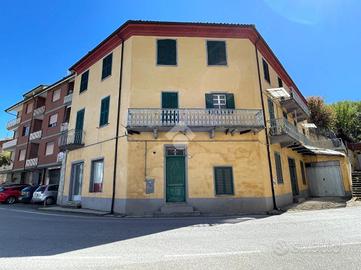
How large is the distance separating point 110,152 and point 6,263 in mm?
9619

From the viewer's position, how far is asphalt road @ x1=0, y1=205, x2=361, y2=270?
13.8 feet

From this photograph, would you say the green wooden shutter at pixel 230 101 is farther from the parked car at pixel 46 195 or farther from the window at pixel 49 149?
the window at pixel 49 149

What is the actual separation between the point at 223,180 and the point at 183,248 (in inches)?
298

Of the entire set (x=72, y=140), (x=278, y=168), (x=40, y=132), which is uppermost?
(x=40, y=132)

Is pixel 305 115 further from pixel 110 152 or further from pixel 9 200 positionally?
pixel 9 200

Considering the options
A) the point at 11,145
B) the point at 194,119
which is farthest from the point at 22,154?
the point at 194,119

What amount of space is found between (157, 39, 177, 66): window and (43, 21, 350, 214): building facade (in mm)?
60

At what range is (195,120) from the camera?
498 inches

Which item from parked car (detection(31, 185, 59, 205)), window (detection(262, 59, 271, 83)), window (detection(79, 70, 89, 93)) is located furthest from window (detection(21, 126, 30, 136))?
window (detection(262, 59, 271, 83))

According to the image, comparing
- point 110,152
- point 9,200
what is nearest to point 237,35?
point 110,152

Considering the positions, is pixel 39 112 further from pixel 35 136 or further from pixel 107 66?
pixel 107 66

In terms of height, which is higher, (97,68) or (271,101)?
(97,68)

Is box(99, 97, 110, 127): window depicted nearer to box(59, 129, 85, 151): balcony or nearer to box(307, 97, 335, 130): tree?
box(59, 129, 85, 151): balcony

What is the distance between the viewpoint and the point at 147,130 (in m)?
12.7
